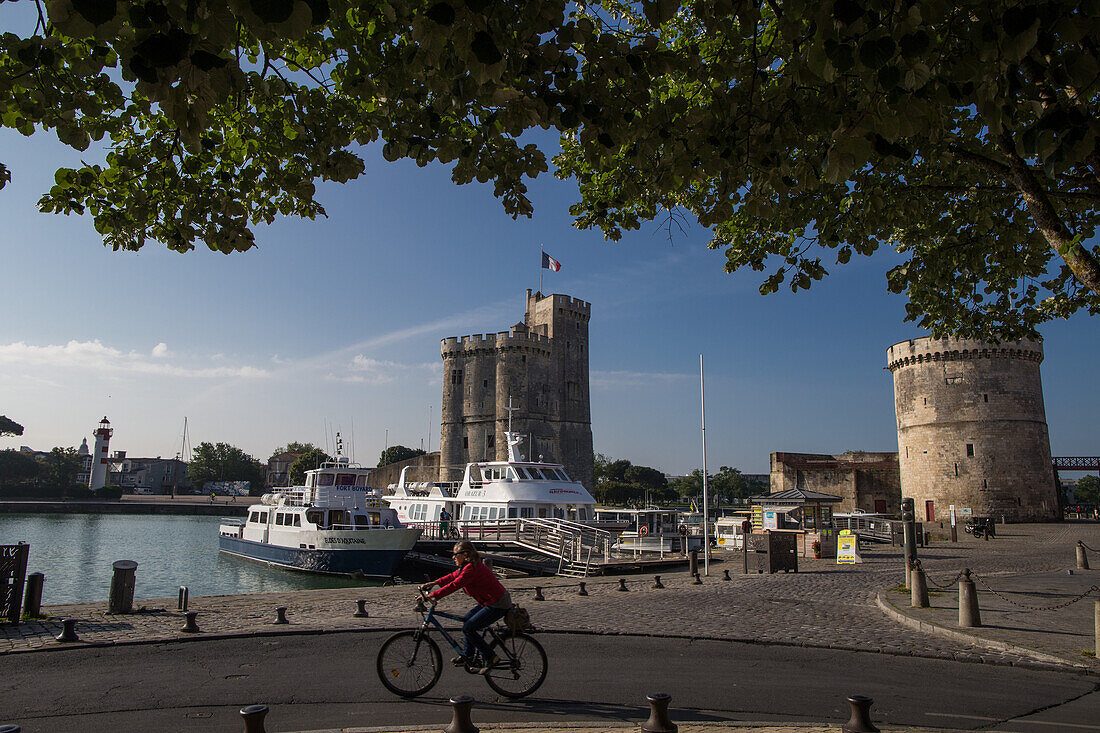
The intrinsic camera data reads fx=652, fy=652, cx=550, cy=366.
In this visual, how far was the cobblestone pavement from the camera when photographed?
8.96 metres

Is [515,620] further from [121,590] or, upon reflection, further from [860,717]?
[121,590]

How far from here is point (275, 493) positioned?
36.3 m

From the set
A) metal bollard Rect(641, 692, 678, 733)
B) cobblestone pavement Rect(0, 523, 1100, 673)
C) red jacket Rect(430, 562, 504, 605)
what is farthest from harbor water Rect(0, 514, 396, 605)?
metal bollard Rect(641, 692, 678, 733)

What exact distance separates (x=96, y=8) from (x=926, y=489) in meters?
55.0

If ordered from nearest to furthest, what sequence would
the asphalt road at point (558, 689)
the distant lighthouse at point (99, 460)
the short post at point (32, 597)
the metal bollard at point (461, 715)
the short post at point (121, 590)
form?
the metal bollard at point (461, 715) → the asphalt road at point (558, 689) → the short post at point (32, 597) → the short post at point (121, 590) → the distant lighthouse at point (99, 460)

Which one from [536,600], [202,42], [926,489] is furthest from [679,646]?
[926,489]

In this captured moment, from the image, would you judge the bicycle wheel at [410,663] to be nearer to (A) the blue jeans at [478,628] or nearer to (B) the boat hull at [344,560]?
(A) the blue jeans at [478,628]

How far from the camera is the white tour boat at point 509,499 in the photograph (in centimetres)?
3059

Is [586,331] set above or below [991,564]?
above

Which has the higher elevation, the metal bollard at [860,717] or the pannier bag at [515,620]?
the pannier bag at [515,620]

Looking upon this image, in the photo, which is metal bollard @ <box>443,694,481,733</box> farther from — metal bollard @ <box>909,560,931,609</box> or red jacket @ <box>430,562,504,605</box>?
metal bollard @ <box>909,560,931,609</box>

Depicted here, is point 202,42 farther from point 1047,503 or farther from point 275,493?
point 1047,503

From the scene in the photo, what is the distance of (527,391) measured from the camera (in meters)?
60.6

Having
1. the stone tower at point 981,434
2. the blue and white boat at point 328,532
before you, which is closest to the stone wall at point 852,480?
the stone tower at point 981,434
